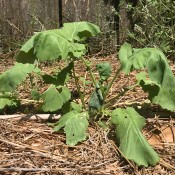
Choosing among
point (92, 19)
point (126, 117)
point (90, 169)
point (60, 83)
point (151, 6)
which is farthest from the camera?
point (92, 19)

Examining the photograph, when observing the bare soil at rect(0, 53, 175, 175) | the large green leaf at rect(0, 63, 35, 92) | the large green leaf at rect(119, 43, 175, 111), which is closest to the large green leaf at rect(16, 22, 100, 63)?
the large green leaf at rect(0, 63, 35, 92)

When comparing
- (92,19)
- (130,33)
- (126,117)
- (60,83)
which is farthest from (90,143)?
(92,19)

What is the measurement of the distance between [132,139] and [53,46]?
25.8 inches

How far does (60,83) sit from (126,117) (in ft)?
1.43

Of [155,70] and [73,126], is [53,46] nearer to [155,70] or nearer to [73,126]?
[73,126]

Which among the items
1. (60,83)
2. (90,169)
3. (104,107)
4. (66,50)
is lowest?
(90,169)

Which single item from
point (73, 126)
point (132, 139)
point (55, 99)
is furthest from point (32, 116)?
point (132, 139)

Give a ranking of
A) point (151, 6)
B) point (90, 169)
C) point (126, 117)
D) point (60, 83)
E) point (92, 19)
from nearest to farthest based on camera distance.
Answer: point (90, 169) < point (126, 117) < point (60, 83) < point (151, 6) < point (92, 19)

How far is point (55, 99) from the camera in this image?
245 centimetres

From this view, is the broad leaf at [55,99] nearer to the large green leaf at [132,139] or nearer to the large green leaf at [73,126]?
the large green leaf at [73,126]

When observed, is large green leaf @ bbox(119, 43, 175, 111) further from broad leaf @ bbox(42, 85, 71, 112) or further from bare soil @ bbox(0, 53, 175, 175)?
broad leaf @ bbox(42, 85, 71, 112)

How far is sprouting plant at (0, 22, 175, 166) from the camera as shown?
2.20 metres

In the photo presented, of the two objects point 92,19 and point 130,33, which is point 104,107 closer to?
point 130,33

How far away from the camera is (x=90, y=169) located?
2.07 metres
